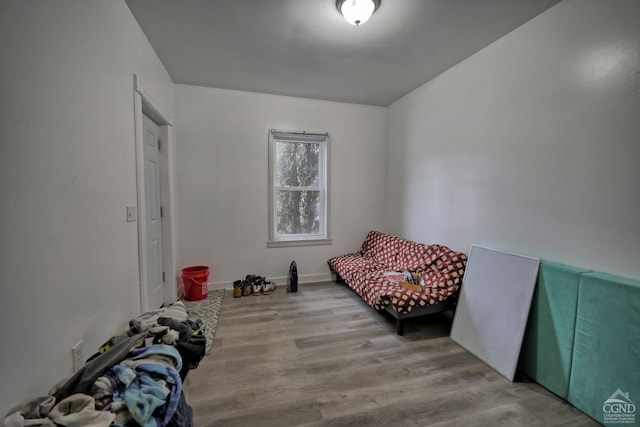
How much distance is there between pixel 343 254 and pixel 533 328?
2.35 meters

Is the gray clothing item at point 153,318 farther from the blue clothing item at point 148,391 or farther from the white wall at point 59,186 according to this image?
the blue clothing item at point 148,391

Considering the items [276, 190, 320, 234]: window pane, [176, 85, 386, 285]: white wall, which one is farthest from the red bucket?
[276, 190, 320, 234]: window pane

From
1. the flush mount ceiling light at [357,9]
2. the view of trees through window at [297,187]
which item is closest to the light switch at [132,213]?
the view of trees through window at [297,187]

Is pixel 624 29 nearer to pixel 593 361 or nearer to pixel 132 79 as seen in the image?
pixel 593 361

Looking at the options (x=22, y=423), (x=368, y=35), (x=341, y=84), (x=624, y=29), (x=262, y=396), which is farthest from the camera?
(x=341, y=84)

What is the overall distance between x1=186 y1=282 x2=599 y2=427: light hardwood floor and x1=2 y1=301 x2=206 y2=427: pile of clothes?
1.91 feet

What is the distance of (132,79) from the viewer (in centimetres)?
183

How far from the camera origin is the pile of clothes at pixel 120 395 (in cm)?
83

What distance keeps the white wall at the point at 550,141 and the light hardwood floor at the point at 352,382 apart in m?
0.98

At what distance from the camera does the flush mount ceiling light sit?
1678 mm

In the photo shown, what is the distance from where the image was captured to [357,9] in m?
1.70

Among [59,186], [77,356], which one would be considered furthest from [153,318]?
[59,186]

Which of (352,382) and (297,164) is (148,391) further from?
(297,164)

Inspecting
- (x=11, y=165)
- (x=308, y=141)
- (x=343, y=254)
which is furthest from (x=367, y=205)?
(x=11, y=165)
